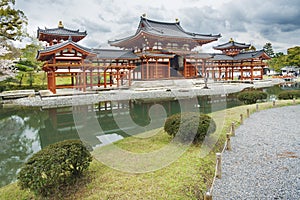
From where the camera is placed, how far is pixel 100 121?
13406 millimetres

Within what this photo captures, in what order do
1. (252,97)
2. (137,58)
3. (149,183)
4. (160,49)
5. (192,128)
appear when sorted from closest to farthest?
(149,183), (192,128), (252,97), (137,58), (160,49)

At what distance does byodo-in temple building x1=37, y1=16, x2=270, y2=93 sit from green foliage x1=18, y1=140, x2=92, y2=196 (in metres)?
16.1

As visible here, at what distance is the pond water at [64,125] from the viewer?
8.58m

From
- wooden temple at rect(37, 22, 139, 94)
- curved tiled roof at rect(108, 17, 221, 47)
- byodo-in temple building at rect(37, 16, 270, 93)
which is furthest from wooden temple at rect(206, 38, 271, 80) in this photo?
wooden temple at rect(37, 22, 139, 94)

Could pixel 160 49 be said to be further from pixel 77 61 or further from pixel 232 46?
pixel 232 46

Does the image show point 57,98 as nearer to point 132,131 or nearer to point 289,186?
point 132,131

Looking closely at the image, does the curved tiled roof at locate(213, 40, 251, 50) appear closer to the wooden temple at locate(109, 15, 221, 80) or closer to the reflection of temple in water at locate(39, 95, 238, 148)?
the wooden temple at locate(109, 15, 221, 80)

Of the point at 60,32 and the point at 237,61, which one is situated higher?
the point at 60,32

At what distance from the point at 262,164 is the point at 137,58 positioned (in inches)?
909

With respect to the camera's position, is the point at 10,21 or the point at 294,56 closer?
the point at 10,21

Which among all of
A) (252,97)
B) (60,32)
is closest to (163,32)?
(60,32)

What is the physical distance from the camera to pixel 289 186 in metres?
4.55

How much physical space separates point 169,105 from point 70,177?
13791 millimetres

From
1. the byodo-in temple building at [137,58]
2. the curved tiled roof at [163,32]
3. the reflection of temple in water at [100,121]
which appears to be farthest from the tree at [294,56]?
the reflection of temple in water at [100,121]
